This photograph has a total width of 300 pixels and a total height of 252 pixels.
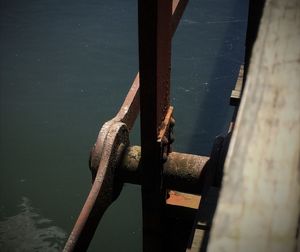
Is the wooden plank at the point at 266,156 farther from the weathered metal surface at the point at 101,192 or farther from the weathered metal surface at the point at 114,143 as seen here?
the weathered metal surface at the point at 101,192

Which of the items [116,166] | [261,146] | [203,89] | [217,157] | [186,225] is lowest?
[203,89]

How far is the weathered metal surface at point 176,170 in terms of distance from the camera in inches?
77.5

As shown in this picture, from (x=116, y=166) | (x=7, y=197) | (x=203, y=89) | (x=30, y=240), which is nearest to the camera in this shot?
(x=116, y=166)

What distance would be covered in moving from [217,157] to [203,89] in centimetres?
837

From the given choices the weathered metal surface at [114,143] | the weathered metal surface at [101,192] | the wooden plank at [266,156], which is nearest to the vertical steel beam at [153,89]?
the weathered metal surface at [114,143]

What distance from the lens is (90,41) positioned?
12.5 meters

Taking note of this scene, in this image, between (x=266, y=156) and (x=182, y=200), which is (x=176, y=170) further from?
(x=266, y=156)

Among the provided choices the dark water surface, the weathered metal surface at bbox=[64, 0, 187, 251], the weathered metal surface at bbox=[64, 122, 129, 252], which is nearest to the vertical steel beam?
A: the weathered metal surface at bbox=[64, 0, 187, 251]

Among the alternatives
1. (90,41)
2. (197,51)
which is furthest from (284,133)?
(90,41)

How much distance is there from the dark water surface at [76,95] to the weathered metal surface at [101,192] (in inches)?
170

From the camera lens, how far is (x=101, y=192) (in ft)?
6.21

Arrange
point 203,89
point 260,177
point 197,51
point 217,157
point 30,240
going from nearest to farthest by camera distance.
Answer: point 260,177, point 217,157, point 30,240, point 203,89, point 197,51

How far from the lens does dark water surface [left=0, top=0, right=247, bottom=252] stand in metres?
6.47

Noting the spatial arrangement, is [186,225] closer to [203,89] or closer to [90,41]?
[203,89]
